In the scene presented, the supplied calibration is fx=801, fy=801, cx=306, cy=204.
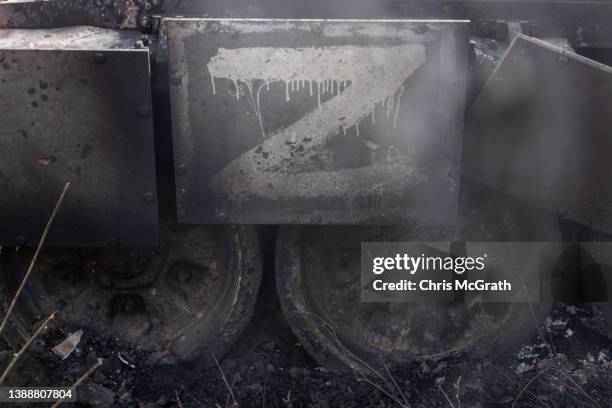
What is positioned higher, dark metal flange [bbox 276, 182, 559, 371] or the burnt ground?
dark metal flange [bbox 276, 182, 559, 371]

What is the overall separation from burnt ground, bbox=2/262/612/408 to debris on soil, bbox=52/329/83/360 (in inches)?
0.9

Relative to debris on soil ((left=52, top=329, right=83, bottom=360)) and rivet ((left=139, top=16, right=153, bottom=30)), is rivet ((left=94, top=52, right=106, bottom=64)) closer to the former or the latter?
rivet ((left=139, top=16, right=153, bottom=30))

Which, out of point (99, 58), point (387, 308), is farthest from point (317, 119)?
point (387, 308)

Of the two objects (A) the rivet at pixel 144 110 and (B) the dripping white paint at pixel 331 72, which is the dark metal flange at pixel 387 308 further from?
(A) the rivet at pixel 144 110

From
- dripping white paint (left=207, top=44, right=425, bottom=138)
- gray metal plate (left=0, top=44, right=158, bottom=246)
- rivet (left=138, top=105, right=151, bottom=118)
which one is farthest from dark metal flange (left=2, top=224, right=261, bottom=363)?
dripping white paint (left=207, top=44, right=425, bottom=138)

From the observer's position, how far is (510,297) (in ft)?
11.6

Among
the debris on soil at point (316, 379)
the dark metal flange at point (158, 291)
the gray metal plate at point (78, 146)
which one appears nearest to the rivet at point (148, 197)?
the gray metal plate at point (78, 146)

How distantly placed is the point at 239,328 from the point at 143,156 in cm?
96

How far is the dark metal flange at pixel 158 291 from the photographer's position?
3.52m

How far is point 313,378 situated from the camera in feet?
11.2

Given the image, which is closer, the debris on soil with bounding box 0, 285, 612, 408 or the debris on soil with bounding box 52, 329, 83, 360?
the debris on soil with bounding box 0, 285, 612, 408

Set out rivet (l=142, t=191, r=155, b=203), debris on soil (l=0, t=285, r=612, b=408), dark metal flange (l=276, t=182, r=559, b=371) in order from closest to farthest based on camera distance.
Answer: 1. rivet (l=142, t=191, r=155, b=203)
2. debris on soil (l=0, t=285, r=612, b=408)
3. dark metal flange (l=276, t=182, r=559, b=371)

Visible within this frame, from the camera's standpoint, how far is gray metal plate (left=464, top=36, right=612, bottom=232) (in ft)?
9.41

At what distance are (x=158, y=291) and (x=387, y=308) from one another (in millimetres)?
1037
